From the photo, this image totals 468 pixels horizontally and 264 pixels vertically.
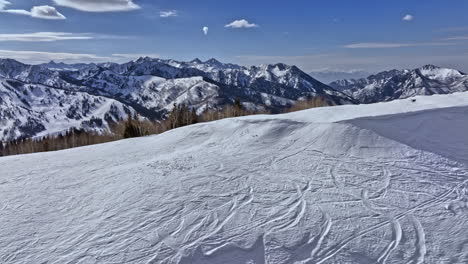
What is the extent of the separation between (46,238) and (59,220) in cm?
81

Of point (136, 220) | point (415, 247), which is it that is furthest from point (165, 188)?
point (415, 247)

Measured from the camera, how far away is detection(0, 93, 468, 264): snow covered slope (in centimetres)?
668

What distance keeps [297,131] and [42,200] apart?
29.2 feet

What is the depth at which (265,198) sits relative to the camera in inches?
336

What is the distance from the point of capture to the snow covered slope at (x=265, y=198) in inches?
263

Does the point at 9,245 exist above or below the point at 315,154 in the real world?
below

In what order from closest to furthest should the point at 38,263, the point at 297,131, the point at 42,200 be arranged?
the point at 38,263 < the point at 42,200 < the point at 297,131

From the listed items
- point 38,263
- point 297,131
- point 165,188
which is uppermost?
point 297,131

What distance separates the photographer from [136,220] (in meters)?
7.79

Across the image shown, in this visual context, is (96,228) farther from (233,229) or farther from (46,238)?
(233,229)

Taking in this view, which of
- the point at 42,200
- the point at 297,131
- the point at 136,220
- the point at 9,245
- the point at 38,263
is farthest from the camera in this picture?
the point at 297,131

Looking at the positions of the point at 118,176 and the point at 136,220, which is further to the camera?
the point at 118,176

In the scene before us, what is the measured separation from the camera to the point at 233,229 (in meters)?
7.27

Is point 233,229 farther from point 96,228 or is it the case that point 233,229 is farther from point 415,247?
point 415,247
